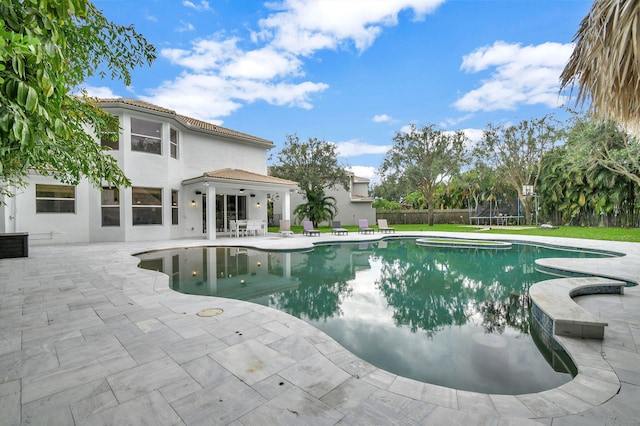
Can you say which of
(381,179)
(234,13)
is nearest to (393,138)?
(381,179)

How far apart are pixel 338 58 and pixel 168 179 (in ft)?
54.8

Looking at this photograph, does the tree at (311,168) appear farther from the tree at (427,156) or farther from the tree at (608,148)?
the tree at (608,148)

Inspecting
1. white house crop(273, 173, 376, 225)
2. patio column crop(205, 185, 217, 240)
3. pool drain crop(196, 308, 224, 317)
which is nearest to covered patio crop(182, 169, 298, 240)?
patio column crop(205, 185, 217, 240)

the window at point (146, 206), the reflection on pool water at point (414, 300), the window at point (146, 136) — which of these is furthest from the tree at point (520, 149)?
the window at point (146, 206)

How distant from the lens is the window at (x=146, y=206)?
14.5m

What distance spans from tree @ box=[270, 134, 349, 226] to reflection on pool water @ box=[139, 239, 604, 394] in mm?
11383

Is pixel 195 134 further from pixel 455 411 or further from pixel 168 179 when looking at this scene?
pixel 455 411

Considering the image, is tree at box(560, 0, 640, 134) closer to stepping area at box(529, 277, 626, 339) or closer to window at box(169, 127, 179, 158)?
stepping area at box(529, 277, 626, 339)

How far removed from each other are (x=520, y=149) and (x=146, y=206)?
27.4 metres

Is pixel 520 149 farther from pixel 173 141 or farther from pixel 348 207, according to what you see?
pixel 173 141

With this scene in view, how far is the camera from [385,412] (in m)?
2.29

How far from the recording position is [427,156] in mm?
26000

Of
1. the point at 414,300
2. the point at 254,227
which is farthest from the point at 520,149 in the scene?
the point at 414,300

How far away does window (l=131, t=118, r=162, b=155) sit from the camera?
47.3 feet
